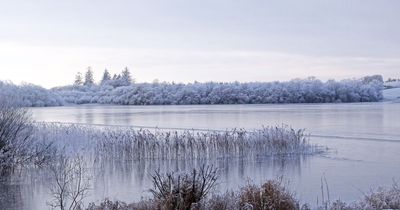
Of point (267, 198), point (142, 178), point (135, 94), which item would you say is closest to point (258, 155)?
point (142, 178)

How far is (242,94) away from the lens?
9162 centimetres

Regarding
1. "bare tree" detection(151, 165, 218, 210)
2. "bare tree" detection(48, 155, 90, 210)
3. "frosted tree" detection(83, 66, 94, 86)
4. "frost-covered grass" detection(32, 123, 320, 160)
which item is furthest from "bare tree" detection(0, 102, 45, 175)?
"frosted tree" detection(83, 66, 94, 86)

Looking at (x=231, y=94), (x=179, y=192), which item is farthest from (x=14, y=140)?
(x=231, y=94)

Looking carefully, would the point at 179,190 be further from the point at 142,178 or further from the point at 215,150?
the point at 215,150

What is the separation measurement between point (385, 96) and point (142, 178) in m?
86.2

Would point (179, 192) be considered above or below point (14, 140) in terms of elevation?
below

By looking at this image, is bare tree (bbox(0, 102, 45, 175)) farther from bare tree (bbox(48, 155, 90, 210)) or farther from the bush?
the bush

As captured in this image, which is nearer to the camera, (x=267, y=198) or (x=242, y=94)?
(x=267, y=198)

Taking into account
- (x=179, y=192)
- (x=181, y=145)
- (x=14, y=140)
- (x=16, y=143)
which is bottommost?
(x=181, y=145)

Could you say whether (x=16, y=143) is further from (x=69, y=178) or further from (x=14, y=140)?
(x=69, y=178)

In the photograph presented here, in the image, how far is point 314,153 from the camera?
20.4m

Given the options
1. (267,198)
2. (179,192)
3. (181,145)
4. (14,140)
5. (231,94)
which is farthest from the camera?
(231,94)

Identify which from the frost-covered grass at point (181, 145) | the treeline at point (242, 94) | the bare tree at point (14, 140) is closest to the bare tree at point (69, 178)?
the bare tree at point (14, 140)

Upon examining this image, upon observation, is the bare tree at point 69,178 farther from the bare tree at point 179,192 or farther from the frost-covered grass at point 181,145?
the bare tree at point 179,192
